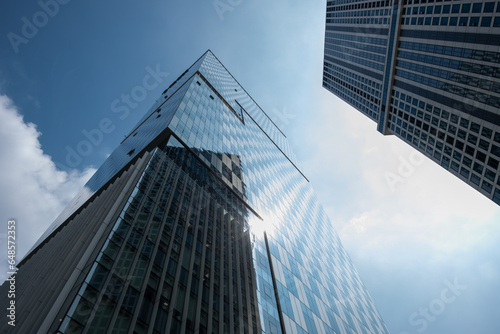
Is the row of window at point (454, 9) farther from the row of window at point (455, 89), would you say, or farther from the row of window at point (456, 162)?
the row of window at point (456, 162)

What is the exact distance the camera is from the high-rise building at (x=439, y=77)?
2032 inches

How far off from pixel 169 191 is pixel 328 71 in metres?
121

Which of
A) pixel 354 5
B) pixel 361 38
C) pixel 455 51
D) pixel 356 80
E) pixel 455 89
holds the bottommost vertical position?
pixel 356 80

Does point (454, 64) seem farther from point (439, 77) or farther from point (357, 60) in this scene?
point (357, 60)

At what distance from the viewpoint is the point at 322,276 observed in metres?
52.3

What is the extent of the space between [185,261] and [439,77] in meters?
66.1

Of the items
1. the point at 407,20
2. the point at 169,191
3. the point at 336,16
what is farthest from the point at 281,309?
the point at 336,16

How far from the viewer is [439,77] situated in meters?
62.0

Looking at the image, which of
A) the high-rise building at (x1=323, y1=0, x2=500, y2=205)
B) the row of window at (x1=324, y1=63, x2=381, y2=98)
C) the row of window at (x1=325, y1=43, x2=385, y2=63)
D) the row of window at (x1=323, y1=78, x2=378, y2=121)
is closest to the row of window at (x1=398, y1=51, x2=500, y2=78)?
the high-rise building at (x1=323, y1=0, x2=500, y2=205)

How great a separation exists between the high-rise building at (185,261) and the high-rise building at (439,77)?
38.9 metres

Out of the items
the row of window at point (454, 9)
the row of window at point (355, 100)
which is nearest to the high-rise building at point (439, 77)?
the row of window at point (454, 9)

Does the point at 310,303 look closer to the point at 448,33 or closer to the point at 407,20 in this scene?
the point at 448,33

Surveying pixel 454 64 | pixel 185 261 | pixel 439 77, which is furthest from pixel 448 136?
pixel 185 261

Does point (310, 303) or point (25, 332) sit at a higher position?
point (25, 332)
